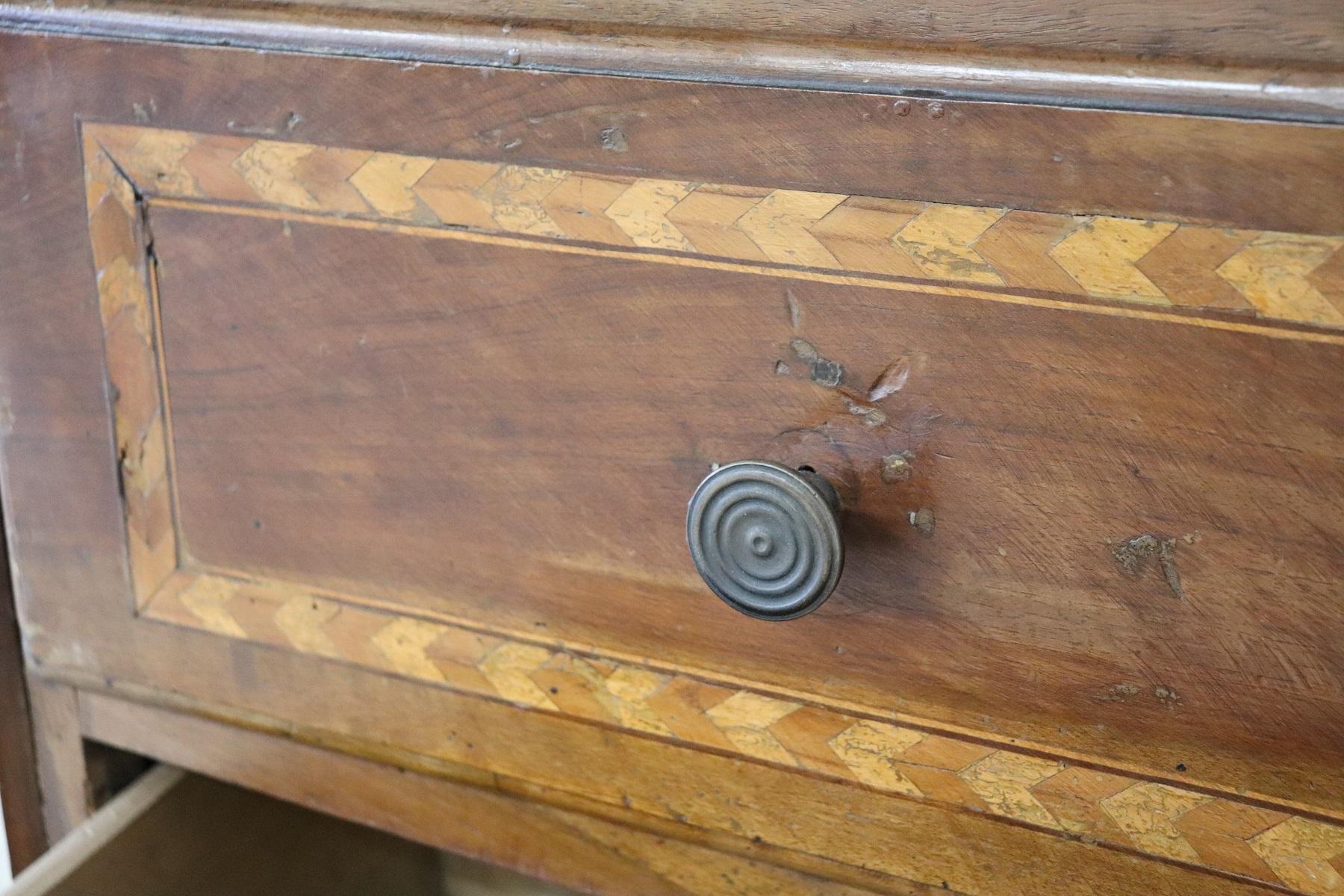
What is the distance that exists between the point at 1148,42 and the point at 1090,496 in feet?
0.51

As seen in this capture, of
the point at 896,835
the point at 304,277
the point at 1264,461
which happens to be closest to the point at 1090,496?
the point at 1264,461

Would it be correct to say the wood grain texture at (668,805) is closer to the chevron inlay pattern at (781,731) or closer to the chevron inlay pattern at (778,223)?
the chevron inlay pattern at (781,731)

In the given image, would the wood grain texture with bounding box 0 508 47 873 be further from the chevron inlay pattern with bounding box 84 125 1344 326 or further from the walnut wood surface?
the walnut wood surface

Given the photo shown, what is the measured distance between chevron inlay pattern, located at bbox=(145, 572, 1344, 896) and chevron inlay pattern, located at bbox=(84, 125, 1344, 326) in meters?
0.19

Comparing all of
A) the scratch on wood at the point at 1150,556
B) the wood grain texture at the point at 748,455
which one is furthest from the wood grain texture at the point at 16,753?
the scratch on wood at the point at 1150,556

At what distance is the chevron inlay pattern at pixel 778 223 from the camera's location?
384mm

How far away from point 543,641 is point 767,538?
0.15 metres

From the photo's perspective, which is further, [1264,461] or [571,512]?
[571,512]

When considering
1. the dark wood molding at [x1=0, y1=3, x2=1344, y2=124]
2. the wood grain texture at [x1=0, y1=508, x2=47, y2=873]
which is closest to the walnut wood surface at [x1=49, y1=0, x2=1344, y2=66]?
the dark wood molding at [x1=0, y1=3, x2=1344, y2=124]

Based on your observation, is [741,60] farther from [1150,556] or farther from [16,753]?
[16,753]

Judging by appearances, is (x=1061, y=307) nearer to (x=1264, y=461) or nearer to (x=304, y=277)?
(x=1264, y=461)

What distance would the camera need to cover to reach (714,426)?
0.47 m

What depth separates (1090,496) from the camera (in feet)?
1.39

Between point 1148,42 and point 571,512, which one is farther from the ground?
point 1148,42
